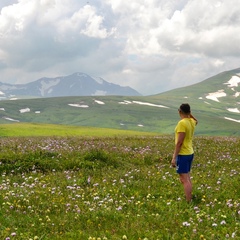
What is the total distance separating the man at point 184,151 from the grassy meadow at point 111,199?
22.2 inches

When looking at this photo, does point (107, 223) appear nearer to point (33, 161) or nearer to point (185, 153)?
point (185, 153)

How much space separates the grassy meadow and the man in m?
0.56

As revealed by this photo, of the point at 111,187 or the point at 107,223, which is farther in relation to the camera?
the point at 111,187

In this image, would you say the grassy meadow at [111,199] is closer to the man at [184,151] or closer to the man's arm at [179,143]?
the man at [184,151]

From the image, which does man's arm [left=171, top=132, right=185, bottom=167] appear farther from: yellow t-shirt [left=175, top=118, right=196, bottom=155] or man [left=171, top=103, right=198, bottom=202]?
yellow t-shirt [left=175, top=118, right=196, bottom=155]

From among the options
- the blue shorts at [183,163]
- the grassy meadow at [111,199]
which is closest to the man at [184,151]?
the blue shorts at [183,163]

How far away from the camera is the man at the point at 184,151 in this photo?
33.0 ft

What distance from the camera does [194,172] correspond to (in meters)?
14.3

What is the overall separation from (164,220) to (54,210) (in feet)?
9.65

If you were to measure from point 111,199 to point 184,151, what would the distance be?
8.38ft

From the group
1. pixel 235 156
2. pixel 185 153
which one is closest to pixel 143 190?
pixel 185 153

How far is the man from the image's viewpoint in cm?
1007

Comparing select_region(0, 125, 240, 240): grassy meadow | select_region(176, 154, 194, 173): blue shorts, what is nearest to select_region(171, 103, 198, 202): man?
select_region(176, 154, 194, 173): blue shorts

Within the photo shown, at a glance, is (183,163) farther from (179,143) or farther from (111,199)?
(111,199)
